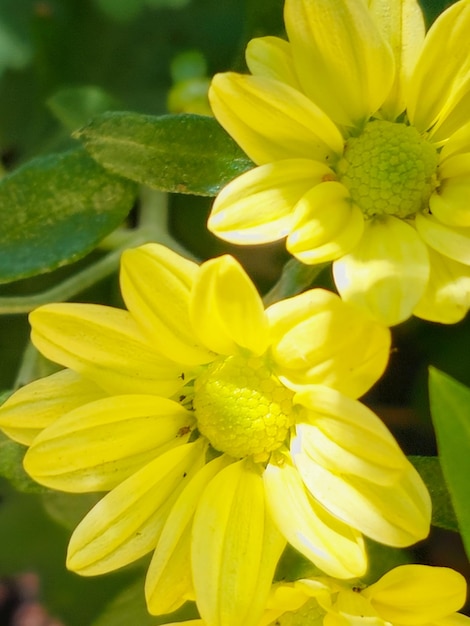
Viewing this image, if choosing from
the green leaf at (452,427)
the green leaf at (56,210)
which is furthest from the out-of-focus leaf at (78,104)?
the green leaf at (452,427)

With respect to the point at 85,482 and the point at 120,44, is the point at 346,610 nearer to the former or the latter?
the point at 85,482

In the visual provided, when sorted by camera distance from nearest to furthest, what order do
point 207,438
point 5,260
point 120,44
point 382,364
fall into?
point 382,364, point 207,438, point 5,260, point 120,44

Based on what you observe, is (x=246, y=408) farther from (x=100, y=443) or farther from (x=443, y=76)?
(x=443, y=76)

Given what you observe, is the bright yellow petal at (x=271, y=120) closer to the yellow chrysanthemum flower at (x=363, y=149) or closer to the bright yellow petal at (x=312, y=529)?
the yellow chrysanthemum flower at (x=363, y=149)

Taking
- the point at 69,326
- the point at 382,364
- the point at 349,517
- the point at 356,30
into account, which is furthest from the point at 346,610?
the point at 356,30

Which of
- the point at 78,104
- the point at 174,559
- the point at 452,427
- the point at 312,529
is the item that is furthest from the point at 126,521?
the point at 78,104

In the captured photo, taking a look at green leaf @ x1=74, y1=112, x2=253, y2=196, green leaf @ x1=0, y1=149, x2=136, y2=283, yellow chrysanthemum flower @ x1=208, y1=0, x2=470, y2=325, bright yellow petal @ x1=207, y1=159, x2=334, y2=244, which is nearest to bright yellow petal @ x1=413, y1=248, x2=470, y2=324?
yellow chrysanthemum flower @ x1=208, y1=0, x2=470, y2=325

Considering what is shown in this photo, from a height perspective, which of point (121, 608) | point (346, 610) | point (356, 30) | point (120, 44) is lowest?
point (121, 608)
